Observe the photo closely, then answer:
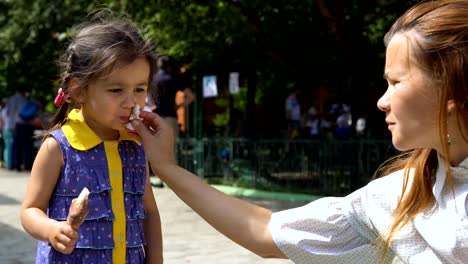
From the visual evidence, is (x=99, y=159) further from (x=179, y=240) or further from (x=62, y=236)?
(x=179, y=240)

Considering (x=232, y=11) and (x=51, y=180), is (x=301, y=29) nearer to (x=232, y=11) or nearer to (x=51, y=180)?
(x=232, y=11)

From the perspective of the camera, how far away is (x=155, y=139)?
2.38 meters

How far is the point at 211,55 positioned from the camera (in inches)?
603

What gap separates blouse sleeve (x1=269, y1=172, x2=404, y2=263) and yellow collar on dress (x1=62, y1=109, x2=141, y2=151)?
829mm

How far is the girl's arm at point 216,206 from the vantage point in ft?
7.41

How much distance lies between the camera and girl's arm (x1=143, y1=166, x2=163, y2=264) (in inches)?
116

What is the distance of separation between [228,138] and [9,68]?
36.9ft

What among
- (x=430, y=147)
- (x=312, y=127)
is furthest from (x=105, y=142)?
(x=312, y=127)

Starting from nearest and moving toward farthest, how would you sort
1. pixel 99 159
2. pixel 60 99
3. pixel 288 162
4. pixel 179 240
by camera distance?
1. pixel 99 159
2. pixel 60 99
3. pixel 179 240
4. pixel 288 162

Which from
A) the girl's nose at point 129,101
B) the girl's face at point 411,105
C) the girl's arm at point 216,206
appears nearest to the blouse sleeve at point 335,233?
the girl's arm at point 216,206

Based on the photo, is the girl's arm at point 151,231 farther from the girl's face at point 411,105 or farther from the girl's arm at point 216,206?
the girl's face at point 411,105

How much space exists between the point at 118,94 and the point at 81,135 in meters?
0.22

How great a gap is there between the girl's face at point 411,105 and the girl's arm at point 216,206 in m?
0.46

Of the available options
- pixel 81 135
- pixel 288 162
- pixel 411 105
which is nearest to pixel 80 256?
pixel 81 135
